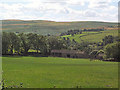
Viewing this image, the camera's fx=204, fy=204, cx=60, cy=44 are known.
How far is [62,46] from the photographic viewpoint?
91.2 metres

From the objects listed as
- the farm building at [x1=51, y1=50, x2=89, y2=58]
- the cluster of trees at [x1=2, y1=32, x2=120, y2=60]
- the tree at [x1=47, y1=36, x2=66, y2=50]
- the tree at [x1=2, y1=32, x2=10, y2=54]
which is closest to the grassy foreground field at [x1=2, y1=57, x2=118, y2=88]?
the cluster of trees at [x1=2, y1=32, x2=120, y2=60]

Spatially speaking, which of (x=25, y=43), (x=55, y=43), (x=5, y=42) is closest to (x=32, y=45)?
(x=25, y=43)

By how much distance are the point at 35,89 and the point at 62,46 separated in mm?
73395

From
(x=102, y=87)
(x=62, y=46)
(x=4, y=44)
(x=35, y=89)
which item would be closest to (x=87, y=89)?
(x=102, y=87)

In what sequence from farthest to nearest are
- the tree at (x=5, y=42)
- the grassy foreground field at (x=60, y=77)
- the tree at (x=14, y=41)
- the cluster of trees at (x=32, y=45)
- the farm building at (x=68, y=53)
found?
the farm building at (x=68, y=53), the tree at (x=14, y=41), the tree at (x=5, y=42), the cluster of trees at (x=32, y=45), the grassy foreground field at (x=60, y=77)

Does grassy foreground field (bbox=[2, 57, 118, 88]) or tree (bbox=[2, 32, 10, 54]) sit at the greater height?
tree (bbox=[2, 32, 10, 54])

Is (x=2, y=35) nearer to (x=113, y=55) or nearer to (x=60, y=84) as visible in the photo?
(x=113, y=55)

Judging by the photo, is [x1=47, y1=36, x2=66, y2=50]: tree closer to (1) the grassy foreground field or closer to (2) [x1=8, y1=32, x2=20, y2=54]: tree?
(2) [x1=8, y1=32, x2=20, y2=54]: tree

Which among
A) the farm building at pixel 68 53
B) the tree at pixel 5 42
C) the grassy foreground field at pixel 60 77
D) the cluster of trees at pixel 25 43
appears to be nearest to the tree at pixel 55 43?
the cluster of trees at pixel 25 43

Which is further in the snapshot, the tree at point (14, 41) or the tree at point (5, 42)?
the tree at point (14, 41)

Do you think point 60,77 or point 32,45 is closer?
point 60,77

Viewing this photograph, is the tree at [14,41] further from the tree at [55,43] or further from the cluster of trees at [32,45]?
the tree at [55,43]

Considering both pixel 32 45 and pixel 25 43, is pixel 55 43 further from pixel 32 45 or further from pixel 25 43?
pixel 25 43

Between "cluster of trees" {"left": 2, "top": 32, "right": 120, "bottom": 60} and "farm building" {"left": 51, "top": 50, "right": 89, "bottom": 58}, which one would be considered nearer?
"cluster of trees" {"left": 2, "top": 32, "right": 120, "bottom": 60}
